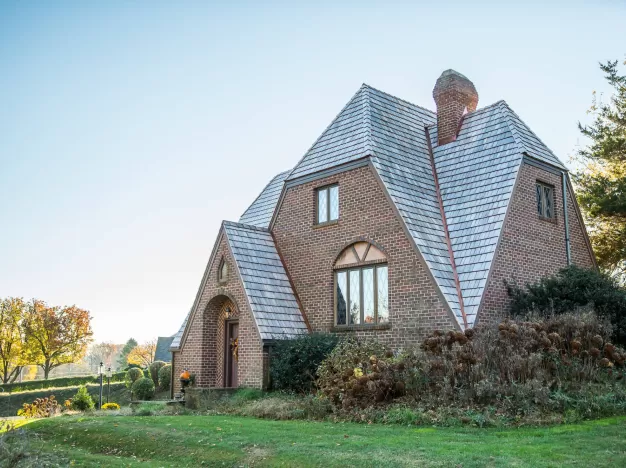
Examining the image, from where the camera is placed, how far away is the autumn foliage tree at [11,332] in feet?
172

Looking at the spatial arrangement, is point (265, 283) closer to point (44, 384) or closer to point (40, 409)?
point (40, 409)

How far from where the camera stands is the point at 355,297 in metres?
18.7

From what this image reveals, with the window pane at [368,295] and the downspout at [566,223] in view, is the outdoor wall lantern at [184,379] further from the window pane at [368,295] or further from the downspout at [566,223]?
the downspout at [566,223]

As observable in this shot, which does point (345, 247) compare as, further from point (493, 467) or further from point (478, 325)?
point (493, 467)

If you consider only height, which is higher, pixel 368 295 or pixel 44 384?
pixel 368 295

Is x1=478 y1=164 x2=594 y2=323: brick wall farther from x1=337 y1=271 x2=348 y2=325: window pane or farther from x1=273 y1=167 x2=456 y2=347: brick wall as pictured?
x1=337 y1=271 x2=348 y2=325: window pane

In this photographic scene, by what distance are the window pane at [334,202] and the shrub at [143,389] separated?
47.6 feet

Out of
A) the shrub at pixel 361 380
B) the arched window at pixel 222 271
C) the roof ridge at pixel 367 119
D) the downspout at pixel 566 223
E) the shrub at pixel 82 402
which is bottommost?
the shrub at pixel 82 402

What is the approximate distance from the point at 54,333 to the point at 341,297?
43.2 meters

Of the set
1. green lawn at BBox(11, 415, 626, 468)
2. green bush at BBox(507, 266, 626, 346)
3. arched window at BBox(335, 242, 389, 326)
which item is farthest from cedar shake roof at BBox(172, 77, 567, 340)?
green lawn at BBox(11, 415, 626, 468)

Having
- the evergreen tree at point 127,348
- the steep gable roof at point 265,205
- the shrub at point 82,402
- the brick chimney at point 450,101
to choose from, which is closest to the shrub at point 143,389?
the shrub at point 82,402

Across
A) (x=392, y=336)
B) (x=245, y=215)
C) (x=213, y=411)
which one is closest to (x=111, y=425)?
(x=213, y=411)

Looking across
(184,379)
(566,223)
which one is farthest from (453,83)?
(184,379)

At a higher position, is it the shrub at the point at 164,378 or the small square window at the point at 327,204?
the small square window at the point at 327,204
